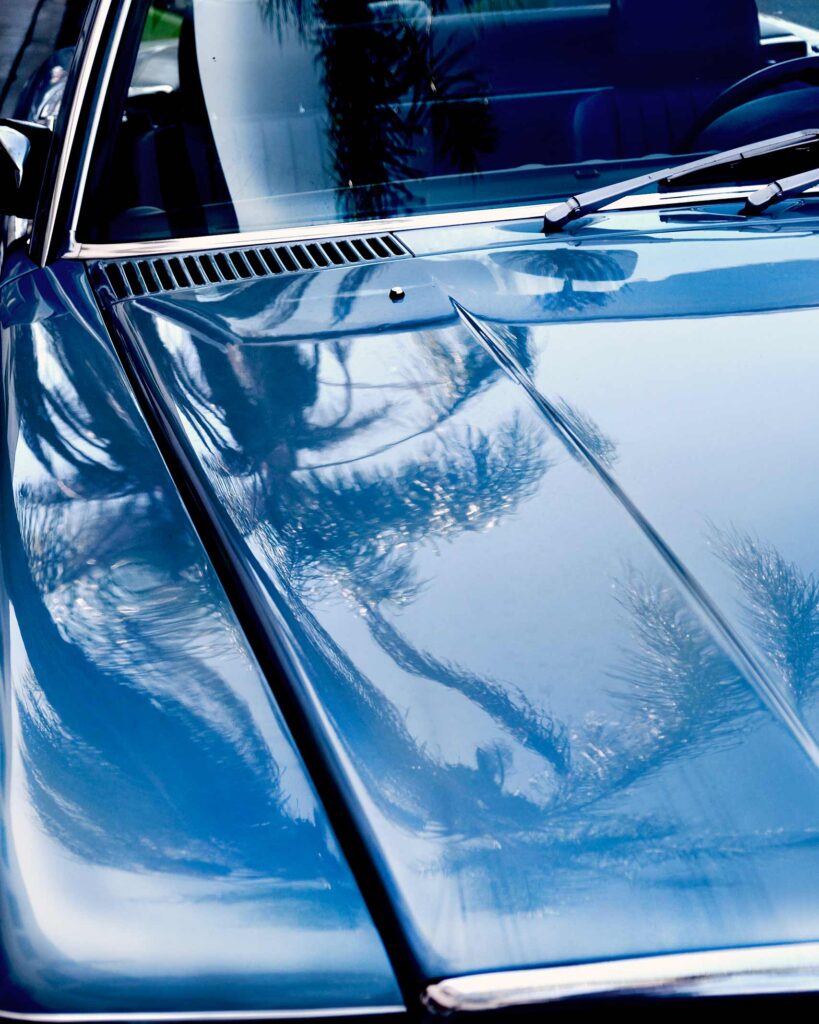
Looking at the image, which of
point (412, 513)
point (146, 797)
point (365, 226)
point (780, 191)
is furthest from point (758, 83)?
point (146, 797)

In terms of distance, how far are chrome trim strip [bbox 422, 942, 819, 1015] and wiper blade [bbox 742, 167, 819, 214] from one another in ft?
4.78

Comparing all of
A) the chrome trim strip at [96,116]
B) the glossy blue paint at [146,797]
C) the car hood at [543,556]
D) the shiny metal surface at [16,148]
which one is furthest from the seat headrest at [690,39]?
the glossy blue paint at [146,797]

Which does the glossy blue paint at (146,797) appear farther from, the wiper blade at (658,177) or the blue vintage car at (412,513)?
the wiper blade at (658,177)

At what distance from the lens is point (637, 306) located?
5.90 feet

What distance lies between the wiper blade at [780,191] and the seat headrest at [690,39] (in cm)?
38

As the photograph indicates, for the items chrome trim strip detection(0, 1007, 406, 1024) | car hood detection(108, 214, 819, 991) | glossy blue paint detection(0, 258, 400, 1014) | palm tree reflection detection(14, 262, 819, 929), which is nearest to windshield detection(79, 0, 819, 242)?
car hood detection(108, 214, 819, 991)

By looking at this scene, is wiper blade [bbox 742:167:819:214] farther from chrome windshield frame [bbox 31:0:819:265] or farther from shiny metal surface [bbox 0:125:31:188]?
shiny metal surface [bbox 0:125:31:188]

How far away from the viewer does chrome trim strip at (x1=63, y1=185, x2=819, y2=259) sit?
7.04 ft

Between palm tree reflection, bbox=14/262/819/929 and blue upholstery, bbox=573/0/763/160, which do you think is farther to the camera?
blue upholstery, bbox=573/0/763/160

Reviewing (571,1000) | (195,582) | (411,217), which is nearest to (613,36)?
(411,217)

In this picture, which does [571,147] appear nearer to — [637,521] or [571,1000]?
[637,521]

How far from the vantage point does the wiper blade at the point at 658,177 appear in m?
2.08

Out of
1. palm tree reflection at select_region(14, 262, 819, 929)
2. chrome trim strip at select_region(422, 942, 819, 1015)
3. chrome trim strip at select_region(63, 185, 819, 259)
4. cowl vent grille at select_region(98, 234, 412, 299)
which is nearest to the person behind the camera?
chrome trim strip at select_region(422, 942, 819, 1015)

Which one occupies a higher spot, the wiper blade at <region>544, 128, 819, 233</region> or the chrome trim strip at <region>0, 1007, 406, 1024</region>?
the wiper blade at <region>544, 128, 819, 233</region>
